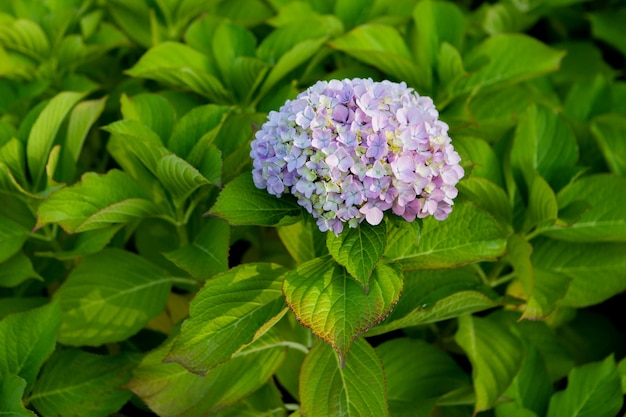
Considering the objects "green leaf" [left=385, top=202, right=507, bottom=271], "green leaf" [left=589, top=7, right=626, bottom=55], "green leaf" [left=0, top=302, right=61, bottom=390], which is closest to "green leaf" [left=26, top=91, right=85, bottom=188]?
"green leaf" [left=0, top=302, right=61, bottom=390]

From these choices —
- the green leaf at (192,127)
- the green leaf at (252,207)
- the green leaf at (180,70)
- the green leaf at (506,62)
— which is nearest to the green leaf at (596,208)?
the green leaf at (506,62)

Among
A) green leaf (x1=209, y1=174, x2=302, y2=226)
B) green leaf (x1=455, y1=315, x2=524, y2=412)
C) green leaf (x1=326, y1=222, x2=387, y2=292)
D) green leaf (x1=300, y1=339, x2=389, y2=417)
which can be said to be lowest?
green leaf (x1=455, y1=315, x2=524, y2=412)

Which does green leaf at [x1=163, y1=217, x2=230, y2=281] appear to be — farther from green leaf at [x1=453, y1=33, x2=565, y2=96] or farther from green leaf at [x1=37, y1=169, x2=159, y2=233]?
green leaf at [x1=453, y1=33, x2=565, y2=96]

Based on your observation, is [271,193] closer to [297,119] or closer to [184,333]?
[297,119]

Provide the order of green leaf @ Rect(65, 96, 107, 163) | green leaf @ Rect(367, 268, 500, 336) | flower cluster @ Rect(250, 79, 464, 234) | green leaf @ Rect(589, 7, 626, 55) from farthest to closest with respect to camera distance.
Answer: green leaf @ Rect(589, 7, 626, 55) < green leaf @ Rect(65, 96, 107, 163) < green leaf @ Rect(367, 268, 500, 336) < flower cluster @ Rect(250, 79, 464, 234)

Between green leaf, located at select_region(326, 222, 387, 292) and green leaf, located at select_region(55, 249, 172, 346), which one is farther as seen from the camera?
green leaf, located at select_region(55, 249, 172, 346)

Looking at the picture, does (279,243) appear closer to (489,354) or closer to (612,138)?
(489,354)
